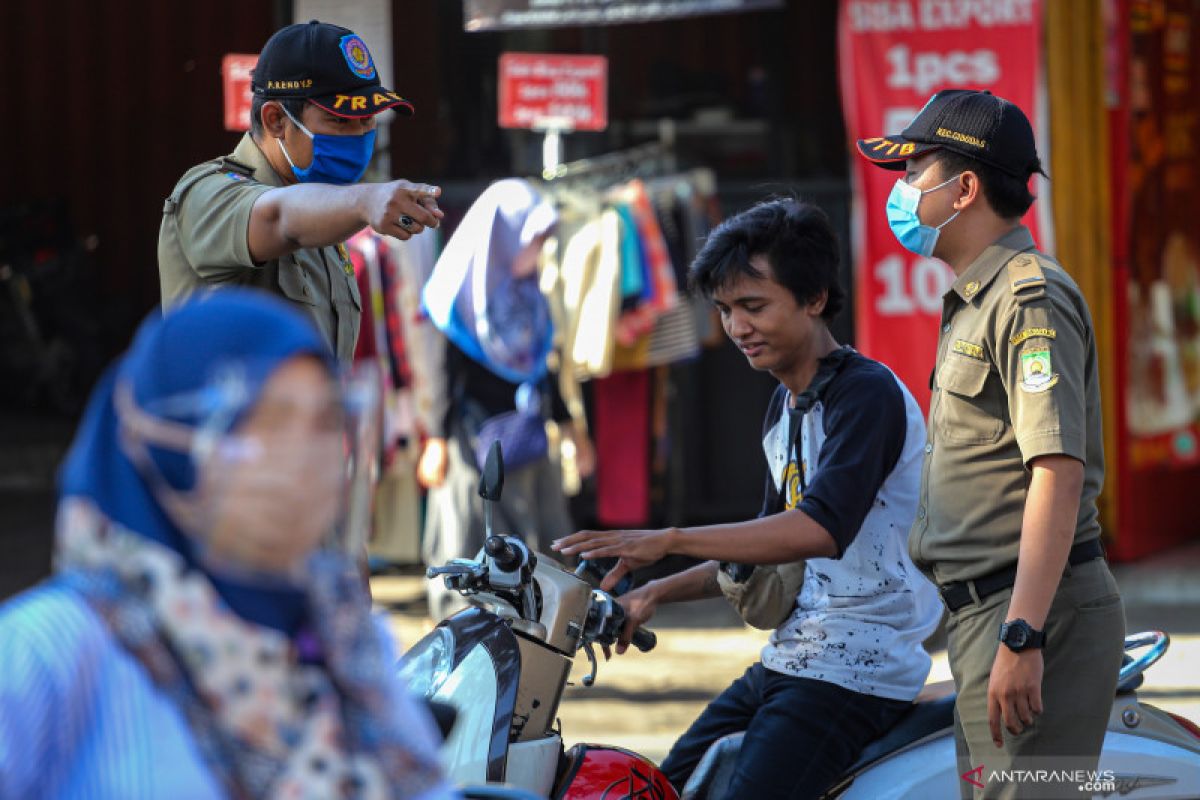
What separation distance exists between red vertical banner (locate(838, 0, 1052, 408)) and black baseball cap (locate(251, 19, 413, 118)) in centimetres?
428

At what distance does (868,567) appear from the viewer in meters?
3.07

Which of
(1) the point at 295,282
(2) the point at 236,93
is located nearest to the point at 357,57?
(1) the point at 295,282

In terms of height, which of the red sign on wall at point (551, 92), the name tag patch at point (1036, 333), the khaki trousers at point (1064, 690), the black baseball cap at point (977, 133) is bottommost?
the khaki trousers at point (1064, 690)

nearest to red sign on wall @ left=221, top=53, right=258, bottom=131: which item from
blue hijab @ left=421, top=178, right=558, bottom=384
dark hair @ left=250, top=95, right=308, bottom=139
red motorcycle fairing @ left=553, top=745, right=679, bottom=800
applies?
blue hijab @ left=421, top=178, right=558, bottom=384

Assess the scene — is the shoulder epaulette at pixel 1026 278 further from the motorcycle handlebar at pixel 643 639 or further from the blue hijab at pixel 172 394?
the blue hijab at pixel 172 394

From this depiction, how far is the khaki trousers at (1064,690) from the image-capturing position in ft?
8.73

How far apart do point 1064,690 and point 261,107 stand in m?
1.94

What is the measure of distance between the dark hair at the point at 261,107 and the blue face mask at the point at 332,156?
13 millimetres

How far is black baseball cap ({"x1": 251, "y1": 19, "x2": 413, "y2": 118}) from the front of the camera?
10.3 ft

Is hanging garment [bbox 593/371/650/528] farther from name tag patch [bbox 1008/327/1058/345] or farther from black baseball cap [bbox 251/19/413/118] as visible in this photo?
name tag patch [bbox 1008/327/1058/345]

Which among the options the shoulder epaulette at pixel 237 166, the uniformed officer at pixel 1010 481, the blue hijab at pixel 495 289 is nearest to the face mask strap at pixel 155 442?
the uniformed officer at pixel 1010 481

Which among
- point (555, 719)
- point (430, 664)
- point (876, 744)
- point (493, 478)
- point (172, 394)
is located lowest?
point (876, 744)

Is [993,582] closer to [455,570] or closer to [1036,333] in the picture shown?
[1036,333]

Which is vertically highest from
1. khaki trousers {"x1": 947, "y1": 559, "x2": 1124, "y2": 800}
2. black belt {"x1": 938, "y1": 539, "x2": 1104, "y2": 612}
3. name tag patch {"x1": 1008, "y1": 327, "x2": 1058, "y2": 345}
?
name tag patch {"x1": 1008, "y1": 327, "x2": 1058, "y2": 345}
